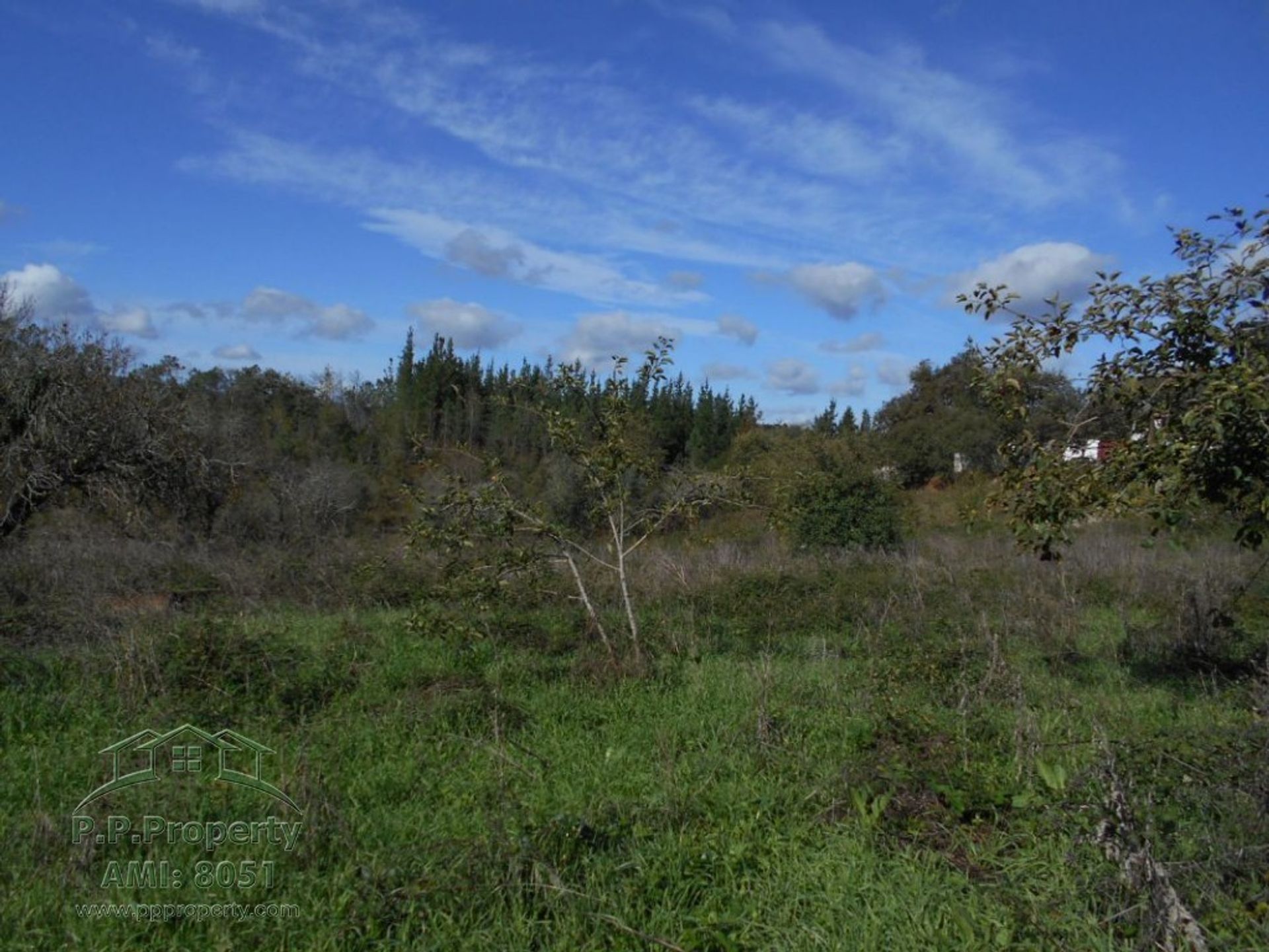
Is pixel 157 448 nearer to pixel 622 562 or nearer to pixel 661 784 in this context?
pixel 622 562

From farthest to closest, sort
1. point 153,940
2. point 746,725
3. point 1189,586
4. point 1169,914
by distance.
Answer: point 1189,586, point 746,725, point 153,940, point 1169,914

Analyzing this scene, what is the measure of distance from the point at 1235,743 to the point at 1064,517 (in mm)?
1953

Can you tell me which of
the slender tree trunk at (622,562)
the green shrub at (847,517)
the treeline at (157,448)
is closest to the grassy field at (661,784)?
the slender tree trunk at (622,562)

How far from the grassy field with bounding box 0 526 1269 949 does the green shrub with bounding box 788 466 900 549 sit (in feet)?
25.5

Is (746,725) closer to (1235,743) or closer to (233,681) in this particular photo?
(1235,743)

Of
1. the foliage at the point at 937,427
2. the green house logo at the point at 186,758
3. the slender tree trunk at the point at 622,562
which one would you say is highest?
the foliage at the point at 937,427

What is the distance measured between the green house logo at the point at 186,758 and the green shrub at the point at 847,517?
41.6ft

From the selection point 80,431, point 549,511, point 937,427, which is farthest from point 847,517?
point 937,427

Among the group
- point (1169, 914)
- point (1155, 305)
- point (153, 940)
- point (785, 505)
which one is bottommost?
point (153, 940)

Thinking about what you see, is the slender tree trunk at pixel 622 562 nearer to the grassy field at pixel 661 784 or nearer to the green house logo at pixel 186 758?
the grassy field at pixel 661 784

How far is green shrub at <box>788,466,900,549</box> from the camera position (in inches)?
659

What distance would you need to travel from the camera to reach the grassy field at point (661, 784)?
3236 millimetres

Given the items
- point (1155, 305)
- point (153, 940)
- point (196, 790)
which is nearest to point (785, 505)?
point (1155, 305)

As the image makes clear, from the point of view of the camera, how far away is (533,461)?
111 feet
